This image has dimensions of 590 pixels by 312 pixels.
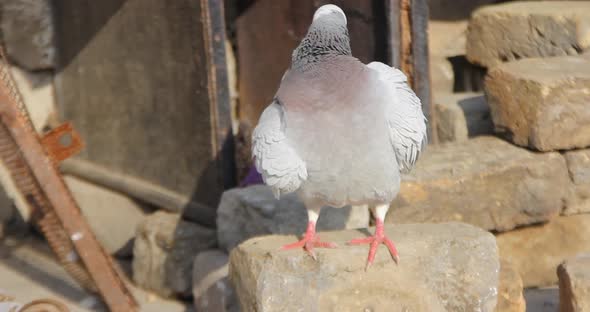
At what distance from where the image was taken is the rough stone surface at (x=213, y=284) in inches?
175

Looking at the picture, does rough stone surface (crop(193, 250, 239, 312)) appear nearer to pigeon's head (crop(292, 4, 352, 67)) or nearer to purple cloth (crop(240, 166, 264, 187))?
purple cloth (crop(240, 166, 264, 187))

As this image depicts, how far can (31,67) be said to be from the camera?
20.9ft

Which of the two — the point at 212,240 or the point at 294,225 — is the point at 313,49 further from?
the point at 212,240

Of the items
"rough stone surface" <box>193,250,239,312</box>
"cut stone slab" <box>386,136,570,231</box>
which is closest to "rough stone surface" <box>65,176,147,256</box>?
"rough stone surface" <box>193,250,239,312</box>

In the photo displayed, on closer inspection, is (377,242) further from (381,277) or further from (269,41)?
(269,41)

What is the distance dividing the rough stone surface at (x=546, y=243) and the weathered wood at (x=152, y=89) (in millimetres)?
1588

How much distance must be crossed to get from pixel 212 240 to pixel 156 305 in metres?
0.50

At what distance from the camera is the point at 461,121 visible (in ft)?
17.3

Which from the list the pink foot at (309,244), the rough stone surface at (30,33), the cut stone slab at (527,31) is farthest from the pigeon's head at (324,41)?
the rough stone surface at (30,33)

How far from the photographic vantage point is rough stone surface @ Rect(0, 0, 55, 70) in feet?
20.3

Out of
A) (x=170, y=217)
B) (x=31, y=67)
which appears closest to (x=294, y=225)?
(x=170, y=217)

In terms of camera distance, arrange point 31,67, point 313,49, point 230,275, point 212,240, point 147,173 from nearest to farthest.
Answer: point 313,49 → point 230,275 → point 212,240 → point 147,173 → point 31,67

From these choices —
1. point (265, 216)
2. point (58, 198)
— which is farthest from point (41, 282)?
point (265, 216)

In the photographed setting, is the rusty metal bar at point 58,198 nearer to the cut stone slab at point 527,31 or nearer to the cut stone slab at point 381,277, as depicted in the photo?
the cut stone slab at point 381,277
